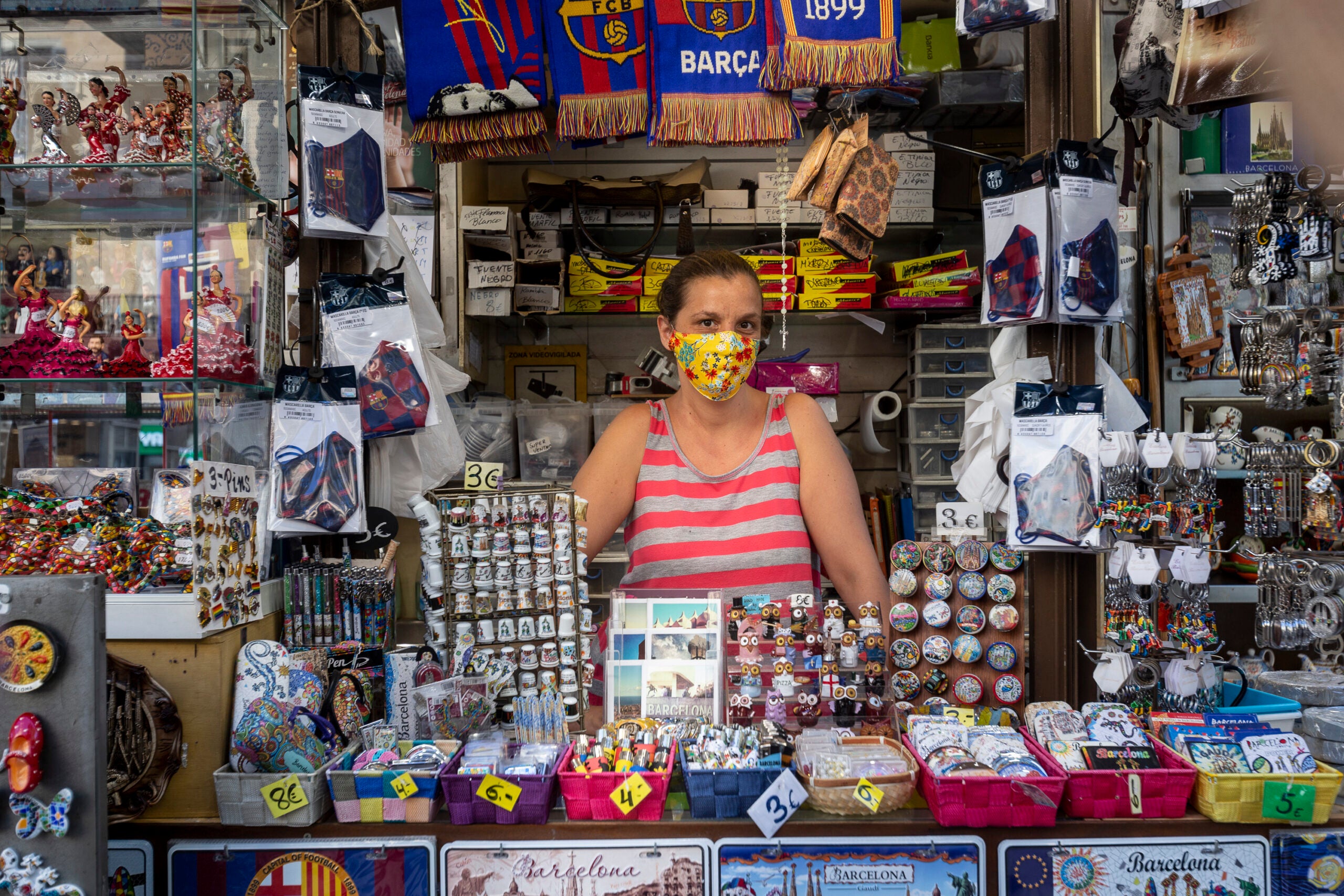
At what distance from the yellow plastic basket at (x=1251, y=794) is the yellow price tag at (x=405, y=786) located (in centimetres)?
138

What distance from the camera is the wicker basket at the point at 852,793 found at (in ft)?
5.31

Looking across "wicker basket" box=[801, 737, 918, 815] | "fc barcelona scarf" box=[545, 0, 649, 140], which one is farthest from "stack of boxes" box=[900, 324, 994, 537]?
"wicker basket" box=[801, 737, 918, 815]

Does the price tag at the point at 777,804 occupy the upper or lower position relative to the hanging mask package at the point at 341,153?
lower

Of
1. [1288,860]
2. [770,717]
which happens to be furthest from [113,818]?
[1288,860]

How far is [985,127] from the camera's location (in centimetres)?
488

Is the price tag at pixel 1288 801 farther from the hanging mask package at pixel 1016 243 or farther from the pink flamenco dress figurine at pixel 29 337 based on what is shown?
the pink flamenco dress figurine at pixel 29 337

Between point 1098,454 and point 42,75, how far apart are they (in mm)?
2490

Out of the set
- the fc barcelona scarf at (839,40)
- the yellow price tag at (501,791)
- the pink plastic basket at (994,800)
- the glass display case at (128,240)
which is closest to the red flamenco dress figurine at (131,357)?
the glass display case at (128,240)

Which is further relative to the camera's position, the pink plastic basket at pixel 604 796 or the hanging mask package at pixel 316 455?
the hanging mask package at pixel 316 455

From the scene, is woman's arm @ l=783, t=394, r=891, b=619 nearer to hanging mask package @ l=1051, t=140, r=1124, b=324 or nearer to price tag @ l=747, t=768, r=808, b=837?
hanging mask package @ l=1051, t=140, r=1124, b=324

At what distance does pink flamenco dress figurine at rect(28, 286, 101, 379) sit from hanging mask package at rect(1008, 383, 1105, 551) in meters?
2.03

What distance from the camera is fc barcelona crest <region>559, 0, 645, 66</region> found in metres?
2.95

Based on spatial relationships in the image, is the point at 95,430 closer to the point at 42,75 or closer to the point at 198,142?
the point at 198,142

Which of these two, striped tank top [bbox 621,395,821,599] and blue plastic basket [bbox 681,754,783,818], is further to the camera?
striped tank top [bbox 621,395,821,599]
